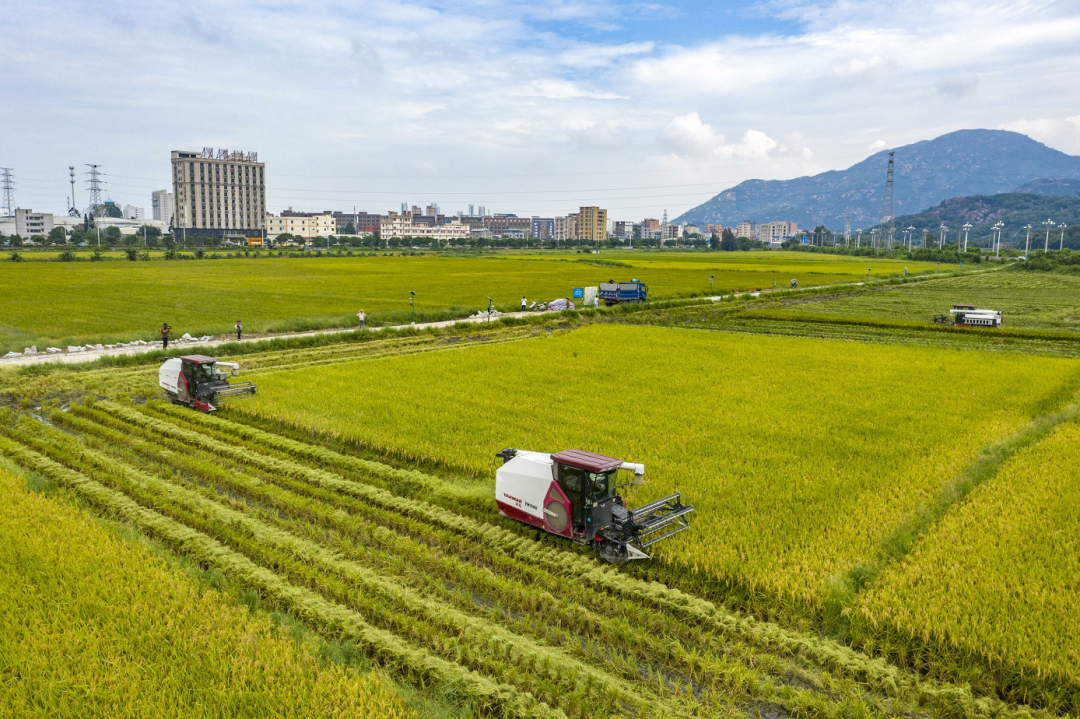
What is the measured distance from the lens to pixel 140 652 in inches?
296

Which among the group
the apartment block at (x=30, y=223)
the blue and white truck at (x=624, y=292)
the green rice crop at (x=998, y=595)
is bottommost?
the green rice crop at (x=998, y=595)

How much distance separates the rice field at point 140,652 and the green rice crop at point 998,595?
246 inches

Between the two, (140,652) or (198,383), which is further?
(198,383)

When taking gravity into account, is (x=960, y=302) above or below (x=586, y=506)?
above

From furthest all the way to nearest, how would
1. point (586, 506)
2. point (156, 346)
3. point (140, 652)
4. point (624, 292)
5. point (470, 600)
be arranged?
point (624, 292) → point (156, 346) → point (586, 506) → point (470, 600) → point (140, 652)

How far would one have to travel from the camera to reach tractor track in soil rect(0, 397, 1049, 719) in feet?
24.2

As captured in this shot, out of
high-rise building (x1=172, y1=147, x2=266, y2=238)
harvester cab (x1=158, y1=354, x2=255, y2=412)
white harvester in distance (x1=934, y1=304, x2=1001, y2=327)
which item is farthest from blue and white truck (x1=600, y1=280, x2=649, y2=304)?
high-rise building (x1=172, y1=147, x2=266, y2=238)

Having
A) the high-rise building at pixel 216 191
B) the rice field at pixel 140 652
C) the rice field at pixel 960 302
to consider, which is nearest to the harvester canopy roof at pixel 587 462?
the rice field at pixel 140 652

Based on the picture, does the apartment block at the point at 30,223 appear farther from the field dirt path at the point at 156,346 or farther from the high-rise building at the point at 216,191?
the field dirt path at the point at 156,346

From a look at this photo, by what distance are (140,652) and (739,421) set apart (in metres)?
13.9

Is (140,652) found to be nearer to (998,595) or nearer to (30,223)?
(998,595)

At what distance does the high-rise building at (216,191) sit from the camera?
612ft

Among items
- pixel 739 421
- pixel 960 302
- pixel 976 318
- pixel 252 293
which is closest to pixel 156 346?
pixel 252 293

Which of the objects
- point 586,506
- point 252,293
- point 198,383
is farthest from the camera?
point 252,293
